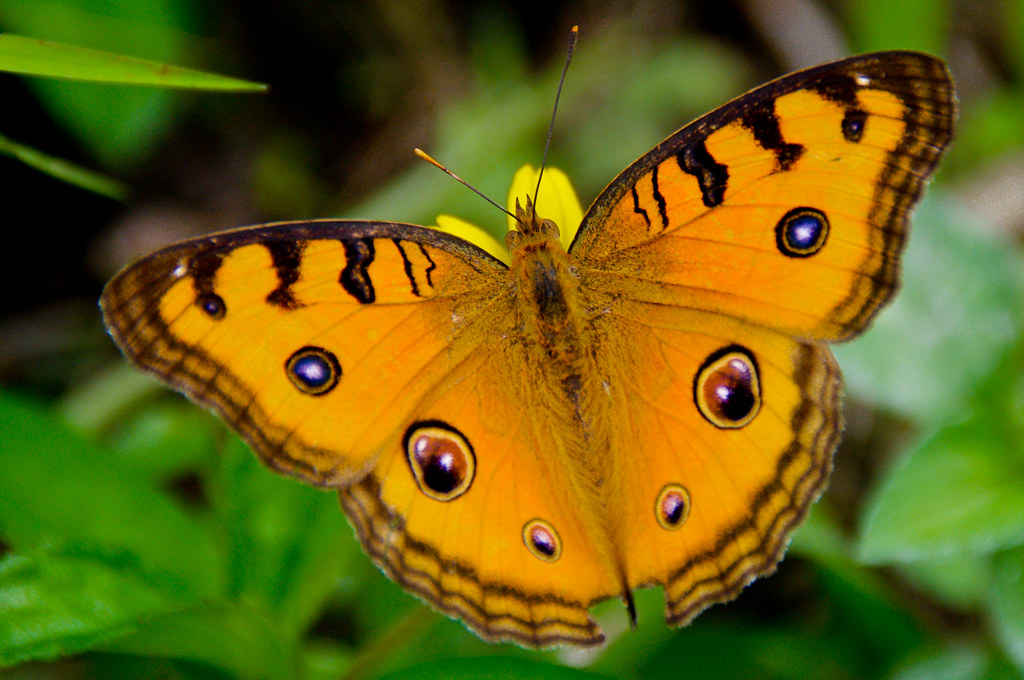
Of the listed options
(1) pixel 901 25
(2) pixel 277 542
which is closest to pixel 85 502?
(2) pixel 277 542

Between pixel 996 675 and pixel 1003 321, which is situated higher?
pixel 1003 321

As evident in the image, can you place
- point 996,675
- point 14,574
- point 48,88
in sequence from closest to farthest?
point 14,574 → point 996,675 → point 48,88

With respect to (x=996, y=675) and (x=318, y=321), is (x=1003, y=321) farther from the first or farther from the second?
(x=318, y=321)

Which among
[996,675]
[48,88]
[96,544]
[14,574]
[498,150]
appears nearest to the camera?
[14,574]

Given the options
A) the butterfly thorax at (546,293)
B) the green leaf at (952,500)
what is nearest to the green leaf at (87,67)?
the butterfly thorax at (546,293)

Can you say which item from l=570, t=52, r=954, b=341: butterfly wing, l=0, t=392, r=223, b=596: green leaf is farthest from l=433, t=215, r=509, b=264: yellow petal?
l=0, t=392, r=223, b=596: green leaf

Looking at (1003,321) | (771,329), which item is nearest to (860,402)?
(1003,321)

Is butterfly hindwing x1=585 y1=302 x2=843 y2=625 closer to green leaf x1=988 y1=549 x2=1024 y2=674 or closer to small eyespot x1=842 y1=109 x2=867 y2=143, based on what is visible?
small eyespot x1=842 y1=109 x2=867 y2=143

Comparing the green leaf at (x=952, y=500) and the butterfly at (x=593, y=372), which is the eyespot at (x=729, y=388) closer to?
the butterfly at (x=593, y=372)
